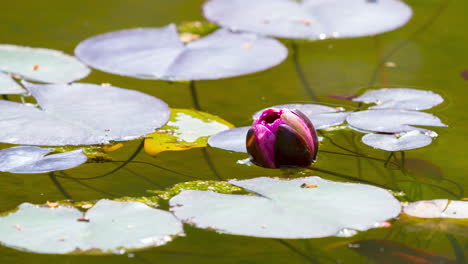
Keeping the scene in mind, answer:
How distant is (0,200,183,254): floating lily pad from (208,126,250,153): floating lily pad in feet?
1.26

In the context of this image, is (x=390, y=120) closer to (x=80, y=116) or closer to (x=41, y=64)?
(x=80, y=116)

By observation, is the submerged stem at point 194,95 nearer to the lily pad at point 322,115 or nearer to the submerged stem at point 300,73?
the lily pad at point 322,115

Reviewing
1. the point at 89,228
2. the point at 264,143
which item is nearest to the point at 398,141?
the point at 264,143

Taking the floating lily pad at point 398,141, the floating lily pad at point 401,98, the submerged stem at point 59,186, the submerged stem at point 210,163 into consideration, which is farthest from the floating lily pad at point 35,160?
the floating lily pad at point 401,98

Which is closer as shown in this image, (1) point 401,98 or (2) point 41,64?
(1) point 401,98

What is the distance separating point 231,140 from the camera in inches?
71.2

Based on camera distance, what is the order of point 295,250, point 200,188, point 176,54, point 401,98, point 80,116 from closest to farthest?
point 295,250 → point 200,188 → point 80,116 → point 401,98 → point 176,54

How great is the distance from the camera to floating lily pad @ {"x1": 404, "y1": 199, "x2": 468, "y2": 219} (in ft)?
4.75

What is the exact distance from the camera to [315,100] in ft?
7.02

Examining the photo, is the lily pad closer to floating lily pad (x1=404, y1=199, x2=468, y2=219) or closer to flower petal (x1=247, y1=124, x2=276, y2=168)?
flower petal (x1=247, y1=124, x2=276, y2=168)

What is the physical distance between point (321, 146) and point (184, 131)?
14.8 inches

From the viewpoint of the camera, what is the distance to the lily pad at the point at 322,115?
1879 mm

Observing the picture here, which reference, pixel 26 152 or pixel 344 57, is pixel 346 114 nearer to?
pixel 344 57

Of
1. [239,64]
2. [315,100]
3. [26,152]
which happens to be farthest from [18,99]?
[315,100]
